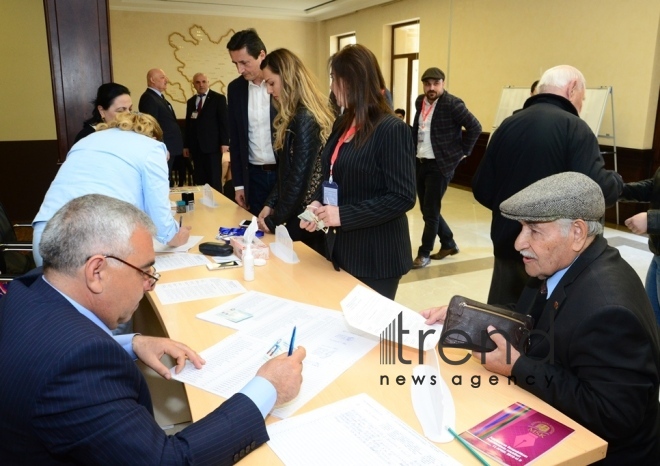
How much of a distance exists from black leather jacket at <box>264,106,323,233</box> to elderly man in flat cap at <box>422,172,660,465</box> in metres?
1.26

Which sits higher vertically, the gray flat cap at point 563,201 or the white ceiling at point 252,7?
the white ceiling at point 252,7

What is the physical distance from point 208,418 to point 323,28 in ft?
39.8

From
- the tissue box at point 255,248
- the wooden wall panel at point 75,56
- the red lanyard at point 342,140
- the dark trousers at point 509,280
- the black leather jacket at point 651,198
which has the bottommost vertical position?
the dark trousers at point 509,280

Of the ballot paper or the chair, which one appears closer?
the ballot paper

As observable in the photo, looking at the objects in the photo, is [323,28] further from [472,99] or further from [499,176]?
[499,176]

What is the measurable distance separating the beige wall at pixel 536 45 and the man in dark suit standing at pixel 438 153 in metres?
2.31

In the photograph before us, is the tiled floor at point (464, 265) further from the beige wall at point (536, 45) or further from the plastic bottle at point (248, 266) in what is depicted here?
the plastic bottle at point (248, 266)

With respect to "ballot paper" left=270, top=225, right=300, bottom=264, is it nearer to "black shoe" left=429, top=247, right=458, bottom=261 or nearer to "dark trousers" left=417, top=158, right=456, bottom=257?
"dark trousers" left=417, top=158, right=456, bottom=257

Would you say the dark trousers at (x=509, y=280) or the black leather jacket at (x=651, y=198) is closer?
the black leather jacket at (x=651, y=198)

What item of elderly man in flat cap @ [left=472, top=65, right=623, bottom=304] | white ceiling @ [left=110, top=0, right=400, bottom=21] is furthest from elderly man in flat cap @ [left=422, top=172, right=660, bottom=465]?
white ceiling @ [left=110, top=0, right=400, bottom=21]

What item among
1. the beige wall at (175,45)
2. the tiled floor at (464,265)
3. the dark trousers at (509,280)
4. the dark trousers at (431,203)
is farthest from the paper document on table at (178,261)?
the beige wall at (175,45)

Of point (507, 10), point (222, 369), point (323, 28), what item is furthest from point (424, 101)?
point (323, 28)

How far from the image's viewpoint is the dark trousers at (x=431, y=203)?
4.77 m

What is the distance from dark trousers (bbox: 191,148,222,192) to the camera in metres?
6.53
